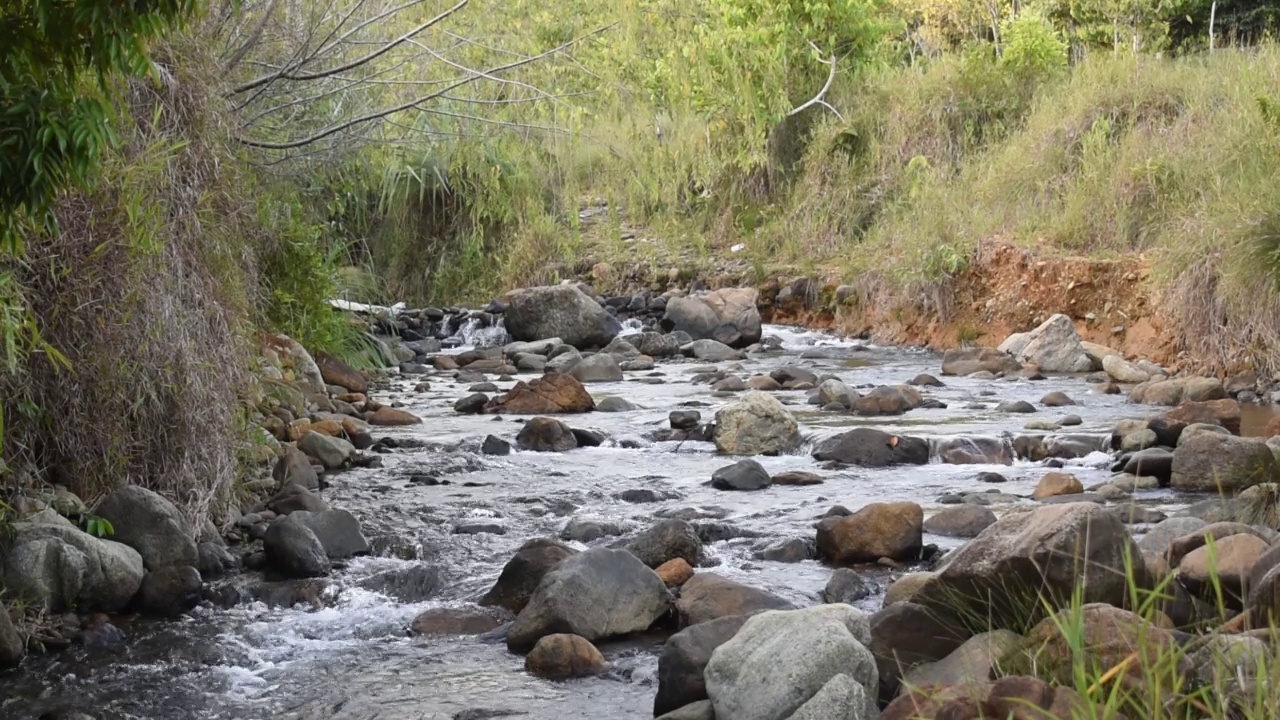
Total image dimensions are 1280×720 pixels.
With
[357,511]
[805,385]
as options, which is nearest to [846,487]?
[357,511]

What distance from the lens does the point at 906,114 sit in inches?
666

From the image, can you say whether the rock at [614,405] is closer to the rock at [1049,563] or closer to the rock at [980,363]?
the rock at [980,363]

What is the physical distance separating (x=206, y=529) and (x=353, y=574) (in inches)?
28.7

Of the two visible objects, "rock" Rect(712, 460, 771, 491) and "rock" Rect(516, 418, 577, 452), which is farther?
"rock" Rect(516, 418, 577, 452)

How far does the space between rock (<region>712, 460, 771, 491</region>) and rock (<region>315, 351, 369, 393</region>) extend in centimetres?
420

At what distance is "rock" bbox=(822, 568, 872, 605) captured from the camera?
16.0 feet

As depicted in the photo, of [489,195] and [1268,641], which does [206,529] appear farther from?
[489,195]

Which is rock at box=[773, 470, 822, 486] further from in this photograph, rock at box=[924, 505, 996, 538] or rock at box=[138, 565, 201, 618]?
rock at box=[138, 565, 201, 618]

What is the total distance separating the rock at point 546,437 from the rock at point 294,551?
2.83 meters

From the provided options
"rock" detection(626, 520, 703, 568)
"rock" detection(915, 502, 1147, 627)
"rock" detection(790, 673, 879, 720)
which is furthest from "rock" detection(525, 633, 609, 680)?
"rock" detection(915, 502, 1147, 627)

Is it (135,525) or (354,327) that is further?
(354,327)

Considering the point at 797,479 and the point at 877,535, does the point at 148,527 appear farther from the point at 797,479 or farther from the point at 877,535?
the point at 797,479

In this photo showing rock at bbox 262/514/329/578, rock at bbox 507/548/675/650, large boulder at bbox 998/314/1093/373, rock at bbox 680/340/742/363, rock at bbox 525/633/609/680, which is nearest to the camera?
rock at bbox 525/633/609/680

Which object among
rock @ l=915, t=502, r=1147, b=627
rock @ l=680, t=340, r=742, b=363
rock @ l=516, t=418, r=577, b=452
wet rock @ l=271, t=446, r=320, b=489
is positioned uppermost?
rock @ l=915, t=502, r=1147, b=627
